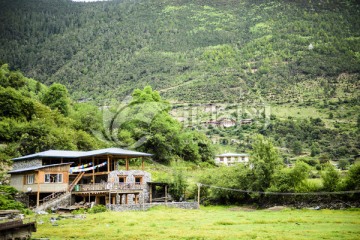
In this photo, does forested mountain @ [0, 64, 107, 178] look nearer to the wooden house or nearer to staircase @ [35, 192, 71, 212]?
the wooden house

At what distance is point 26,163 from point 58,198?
5.50 meters

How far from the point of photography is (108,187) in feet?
131

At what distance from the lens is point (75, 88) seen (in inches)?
5802

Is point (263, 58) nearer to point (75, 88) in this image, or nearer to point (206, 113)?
point (206, 113)

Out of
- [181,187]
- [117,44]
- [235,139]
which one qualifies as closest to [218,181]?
[181,187]

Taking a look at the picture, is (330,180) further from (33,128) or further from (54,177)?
(33,128)

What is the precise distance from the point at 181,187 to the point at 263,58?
134 metres

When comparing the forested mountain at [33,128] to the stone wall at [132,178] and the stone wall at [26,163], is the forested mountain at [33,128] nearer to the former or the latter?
the stone wall at [26,163]

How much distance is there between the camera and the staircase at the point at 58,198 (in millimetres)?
37138

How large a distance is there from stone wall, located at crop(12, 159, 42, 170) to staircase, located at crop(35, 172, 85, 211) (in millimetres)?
3441

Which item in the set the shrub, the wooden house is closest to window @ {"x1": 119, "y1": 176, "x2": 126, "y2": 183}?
the wooden house

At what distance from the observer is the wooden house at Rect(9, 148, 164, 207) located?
130 feet

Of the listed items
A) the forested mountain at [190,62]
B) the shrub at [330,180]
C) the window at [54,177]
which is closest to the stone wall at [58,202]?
the window at [54,177]

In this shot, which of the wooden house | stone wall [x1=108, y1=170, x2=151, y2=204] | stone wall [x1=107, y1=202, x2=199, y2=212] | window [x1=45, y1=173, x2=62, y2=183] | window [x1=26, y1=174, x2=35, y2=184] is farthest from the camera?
stone wall [x1=108, y1=170, x2=151, y2=204]
